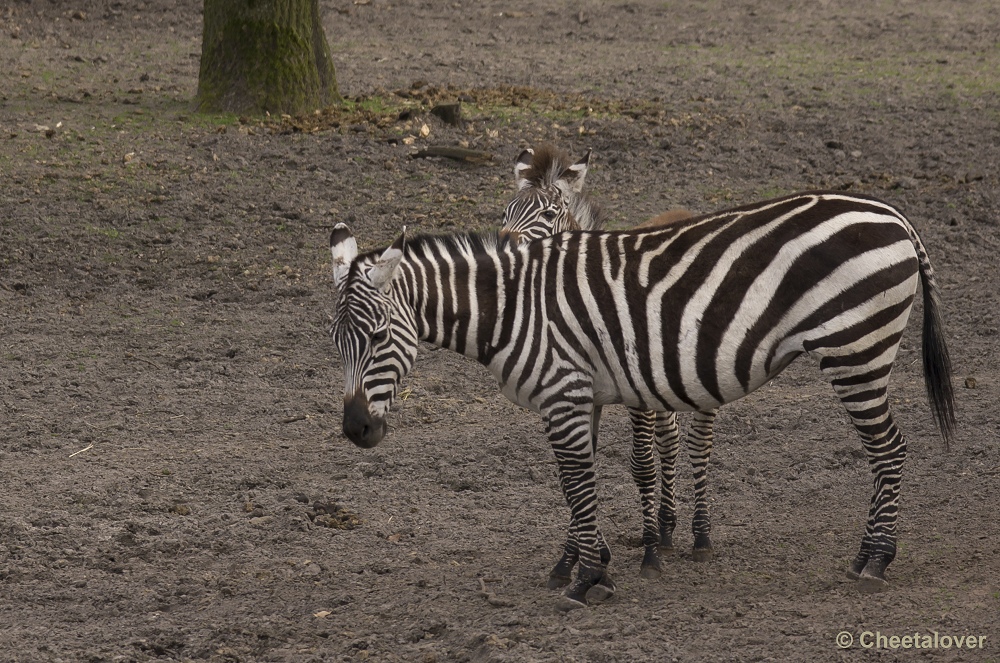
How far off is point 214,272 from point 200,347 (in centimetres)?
153

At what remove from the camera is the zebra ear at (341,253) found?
5.80 meters

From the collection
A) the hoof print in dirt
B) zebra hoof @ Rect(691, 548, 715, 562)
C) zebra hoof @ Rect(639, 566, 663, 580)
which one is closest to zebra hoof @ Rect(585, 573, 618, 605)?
zebra hoof @ Rect(639, 566, 663, 580)

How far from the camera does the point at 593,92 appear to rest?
51.2ft

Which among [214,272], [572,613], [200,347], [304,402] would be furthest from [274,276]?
[572,613]

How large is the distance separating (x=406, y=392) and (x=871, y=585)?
162 inches

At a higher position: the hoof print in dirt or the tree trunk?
the tree trunk

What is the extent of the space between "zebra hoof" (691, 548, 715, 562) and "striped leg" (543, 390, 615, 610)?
69cm

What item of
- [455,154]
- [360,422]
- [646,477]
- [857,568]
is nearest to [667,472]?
[646,477]

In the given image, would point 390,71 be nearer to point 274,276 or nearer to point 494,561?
point 274,276

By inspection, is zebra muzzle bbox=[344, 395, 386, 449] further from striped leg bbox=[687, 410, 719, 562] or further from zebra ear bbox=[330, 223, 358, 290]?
striped leg bbox=[687, 410, 719, 562]

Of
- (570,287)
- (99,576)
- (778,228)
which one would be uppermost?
(778,228)

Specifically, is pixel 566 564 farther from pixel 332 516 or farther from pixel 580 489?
pixel 332 516

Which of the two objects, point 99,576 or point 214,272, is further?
point 214,272

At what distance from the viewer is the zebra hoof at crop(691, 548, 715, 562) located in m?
6.57
